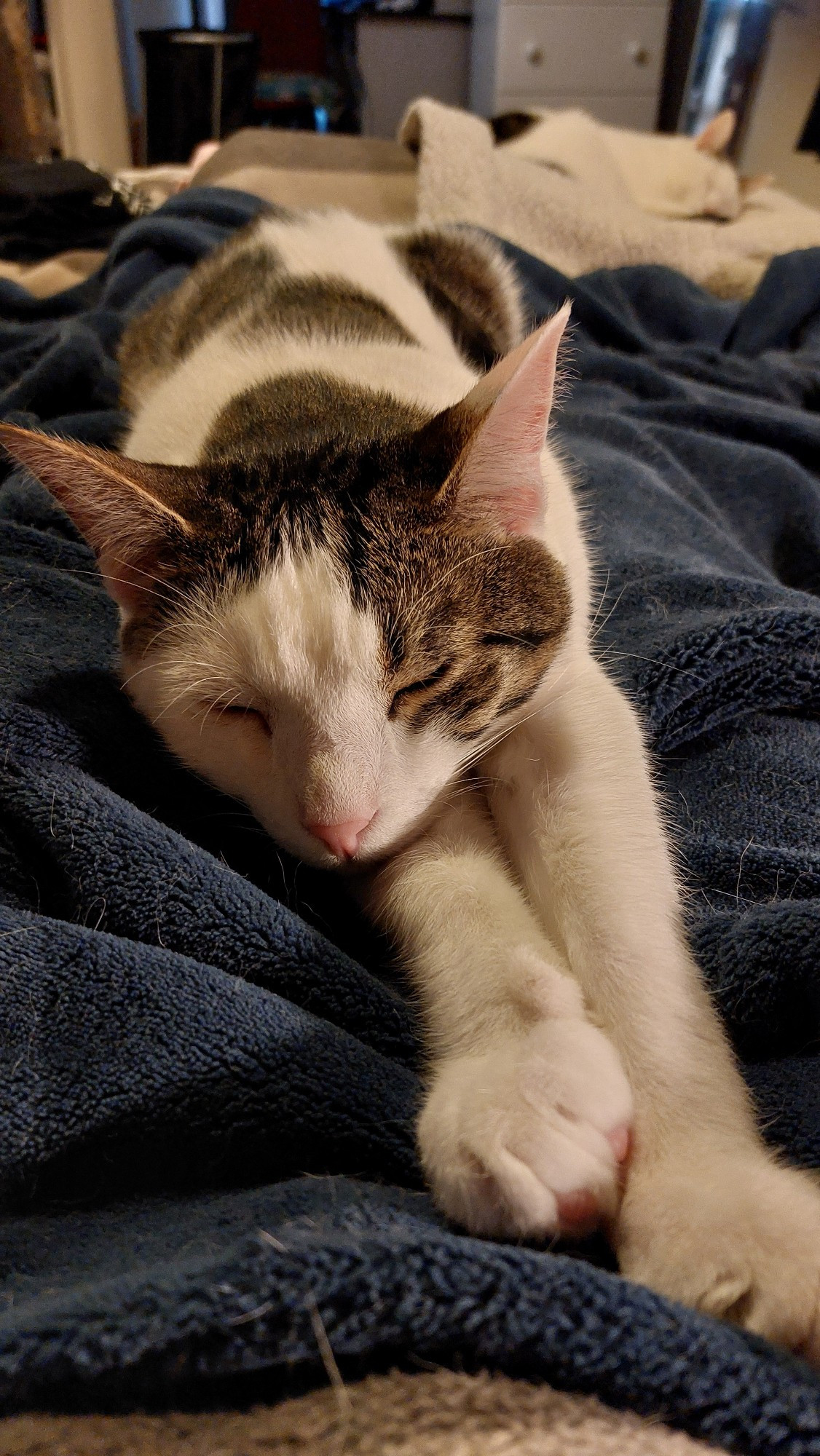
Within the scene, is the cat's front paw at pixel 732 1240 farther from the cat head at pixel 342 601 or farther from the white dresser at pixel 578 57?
the white dresser at pixel 578 57

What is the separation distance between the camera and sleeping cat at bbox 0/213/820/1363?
21.0 inches

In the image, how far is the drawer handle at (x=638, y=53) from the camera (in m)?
4.09

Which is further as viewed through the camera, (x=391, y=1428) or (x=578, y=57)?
(x=578, y=57)

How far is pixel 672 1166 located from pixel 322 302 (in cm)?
122

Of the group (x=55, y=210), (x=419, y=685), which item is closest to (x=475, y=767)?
(x=419, y=685)

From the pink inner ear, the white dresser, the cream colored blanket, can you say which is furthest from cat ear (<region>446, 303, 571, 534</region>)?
the white dresser

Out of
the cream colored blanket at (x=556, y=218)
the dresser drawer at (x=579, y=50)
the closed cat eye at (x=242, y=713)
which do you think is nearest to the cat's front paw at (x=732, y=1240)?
the closed cat eye at (x=242, y=713)

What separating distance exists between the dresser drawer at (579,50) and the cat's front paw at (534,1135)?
4783 millimetres

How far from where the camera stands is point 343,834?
699 millimetres

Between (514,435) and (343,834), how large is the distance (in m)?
0.36

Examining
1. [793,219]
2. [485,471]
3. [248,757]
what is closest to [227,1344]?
[248,757]

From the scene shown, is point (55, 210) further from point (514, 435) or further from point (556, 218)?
point (514, 435)

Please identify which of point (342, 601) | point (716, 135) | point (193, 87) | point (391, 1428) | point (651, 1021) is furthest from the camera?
point (193, 87)

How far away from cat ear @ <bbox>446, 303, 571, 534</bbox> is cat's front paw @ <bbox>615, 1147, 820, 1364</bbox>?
1.76 ft
